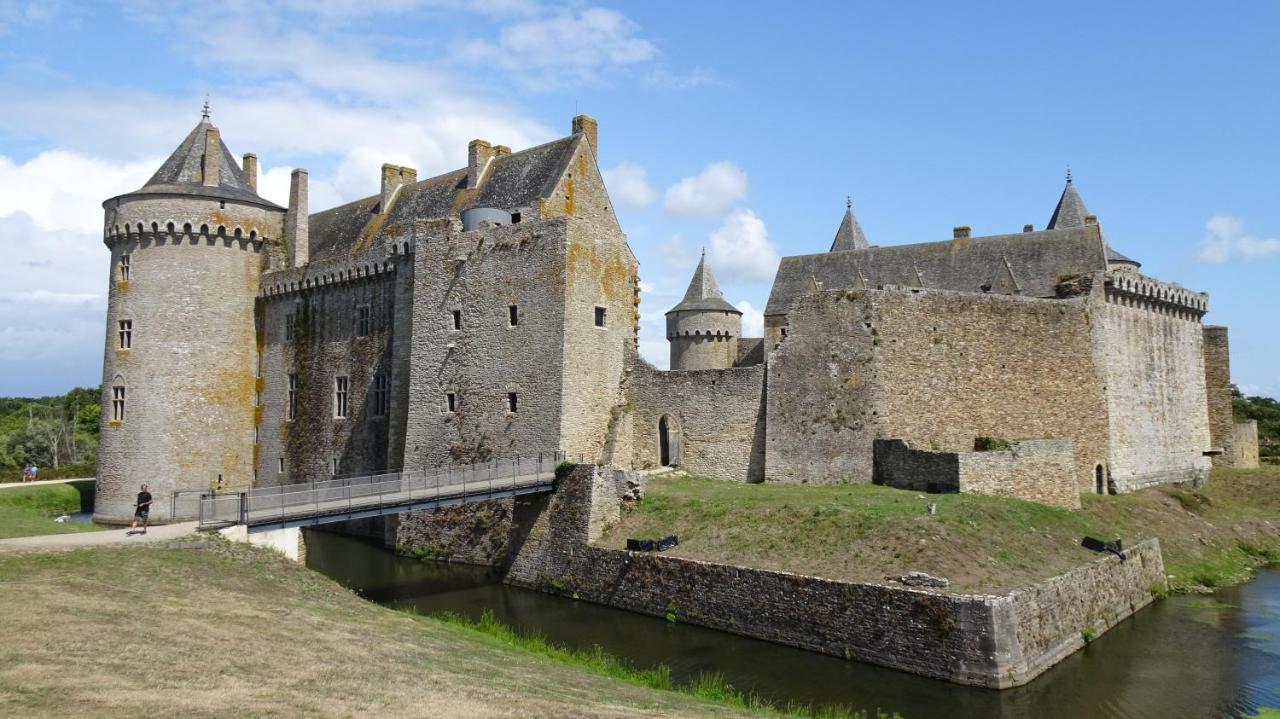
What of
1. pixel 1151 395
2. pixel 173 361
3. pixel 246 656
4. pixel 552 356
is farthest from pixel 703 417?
pixel 173 361

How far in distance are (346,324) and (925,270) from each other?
80.1 ft

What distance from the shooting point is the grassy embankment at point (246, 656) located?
26.1 feet

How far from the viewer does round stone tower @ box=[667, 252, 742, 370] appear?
4109 cm

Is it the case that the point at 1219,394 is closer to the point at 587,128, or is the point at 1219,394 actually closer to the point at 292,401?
the point at 587,128

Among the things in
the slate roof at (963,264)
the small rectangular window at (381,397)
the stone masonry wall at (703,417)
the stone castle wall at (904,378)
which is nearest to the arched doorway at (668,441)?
the stone masonry wall at (703,417)

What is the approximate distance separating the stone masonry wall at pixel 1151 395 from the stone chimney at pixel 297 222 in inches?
1157

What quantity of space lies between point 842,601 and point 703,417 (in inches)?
427

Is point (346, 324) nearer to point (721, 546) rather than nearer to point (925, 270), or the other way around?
point (721, 546)

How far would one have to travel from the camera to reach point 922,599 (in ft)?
50.0

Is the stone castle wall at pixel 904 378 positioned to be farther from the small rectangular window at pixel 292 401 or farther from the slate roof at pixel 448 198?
the small rectangular window at pixel 292 401

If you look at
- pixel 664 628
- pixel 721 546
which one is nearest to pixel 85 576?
pixel 664 628

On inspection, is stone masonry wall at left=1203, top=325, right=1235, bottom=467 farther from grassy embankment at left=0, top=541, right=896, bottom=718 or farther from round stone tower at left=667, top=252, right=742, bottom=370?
grassy embankment at left=0, top=541, right=896, bottom=718

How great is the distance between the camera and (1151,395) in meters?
30.1

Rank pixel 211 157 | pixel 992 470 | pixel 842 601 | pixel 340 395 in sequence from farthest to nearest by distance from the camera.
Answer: pixel 211 157 < pixel 340 395 < pixel 992 470 < pixel 842 601
